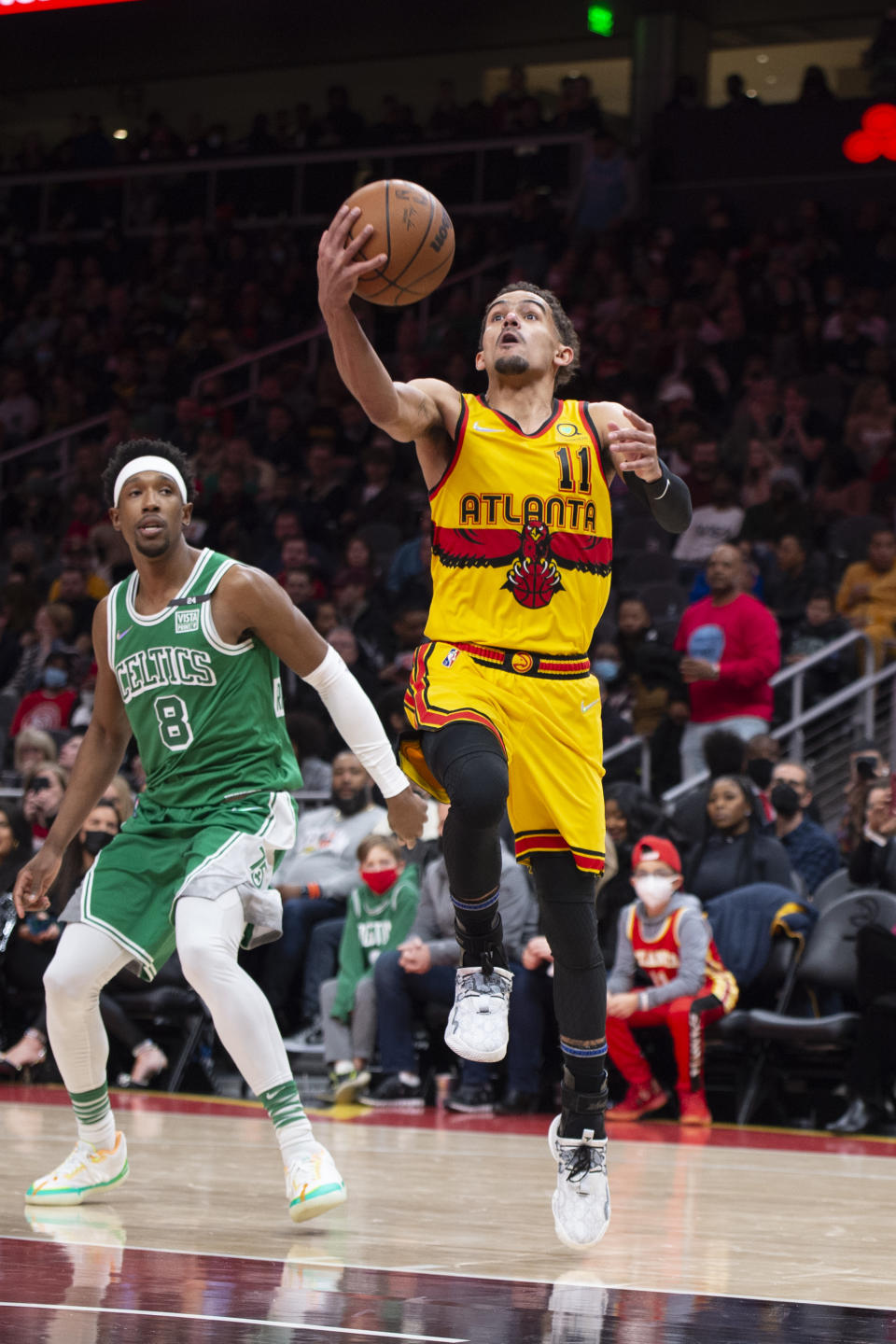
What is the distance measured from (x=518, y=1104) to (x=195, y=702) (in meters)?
3.61

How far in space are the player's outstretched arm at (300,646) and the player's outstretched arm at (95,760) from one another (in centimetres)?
41

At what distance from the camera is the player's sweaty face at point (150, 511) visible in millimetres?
5086

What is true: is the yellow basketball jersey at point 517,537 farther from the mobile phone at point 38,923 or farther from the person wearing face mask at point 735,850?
the mobile phone at point 38,923

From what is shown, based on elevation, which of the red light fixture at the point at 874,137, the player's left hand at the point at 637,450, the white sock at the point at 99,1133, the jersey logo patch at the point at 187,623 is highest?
the red light fixture at the point at 874,137

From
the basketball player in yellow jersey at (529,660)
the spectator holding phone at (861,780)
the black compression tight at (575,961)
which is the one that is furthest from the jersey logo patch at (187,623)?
the spectator holding phone at (861,780)

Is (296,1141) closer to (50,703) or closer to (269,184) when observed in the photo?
(50,703)

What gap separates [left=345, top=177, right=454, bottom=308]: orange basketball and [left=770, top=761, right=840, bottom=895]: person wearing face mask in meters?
4.83

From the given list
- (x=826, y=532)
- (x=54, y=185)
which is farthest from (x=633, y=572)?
(x=54, y=185)

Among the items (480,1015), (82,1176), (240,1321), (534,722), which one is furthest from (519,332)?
(82,1176)

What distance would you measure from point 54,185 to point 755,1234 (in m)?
16.2

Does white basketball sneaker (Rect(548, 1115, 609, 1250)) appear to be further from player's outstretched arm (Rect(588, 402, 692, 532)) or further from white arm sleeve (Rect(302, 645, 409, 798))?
player's outstretched arm (Rect(588, 402, 692, 532))

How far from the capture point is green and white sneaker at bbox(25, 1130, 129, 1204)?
16.5 feet

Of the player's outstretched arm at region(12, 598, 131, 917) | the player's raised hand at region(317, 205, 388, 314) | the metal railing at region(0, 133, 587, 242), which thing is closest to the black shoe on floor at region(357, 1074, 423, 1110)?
the player's outstretched arm at region(12, 598, 131, 917)

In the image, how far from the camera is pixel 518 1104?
7.99 metres
